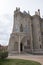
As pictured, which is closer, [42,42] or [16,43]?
[16,43]

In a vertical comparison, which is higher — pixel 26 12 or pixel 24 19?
pixel 26 12

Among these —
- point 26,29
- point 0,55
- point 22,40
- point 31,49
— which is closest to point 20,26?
point 26,29

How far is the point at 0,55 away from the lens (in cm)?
2156

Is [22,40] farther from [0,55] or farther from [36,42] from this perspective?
[0,55]

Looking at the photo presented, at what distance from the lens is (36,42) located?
43.9 m

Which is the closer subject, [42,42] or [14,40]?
[14,40]

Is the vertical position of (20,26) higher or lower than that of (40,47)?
higher

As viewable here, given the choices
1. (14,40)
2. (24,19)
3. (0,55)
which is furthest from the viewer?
(24,19)

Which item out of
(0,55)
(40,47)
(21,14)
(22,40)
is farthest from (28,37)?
(0,55)

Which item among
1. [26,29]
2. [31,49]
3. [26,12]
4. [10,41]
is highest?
[26,12]

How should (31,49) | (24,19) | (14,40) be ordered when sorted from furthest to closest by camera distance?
(24,19) → (31,49) → (14,40)

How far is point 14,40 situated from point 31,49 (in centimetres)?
660

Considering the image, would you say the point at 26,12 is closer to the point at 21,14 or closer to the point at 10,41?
the point at 21,14

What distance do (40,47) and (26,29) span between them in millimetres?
7661
